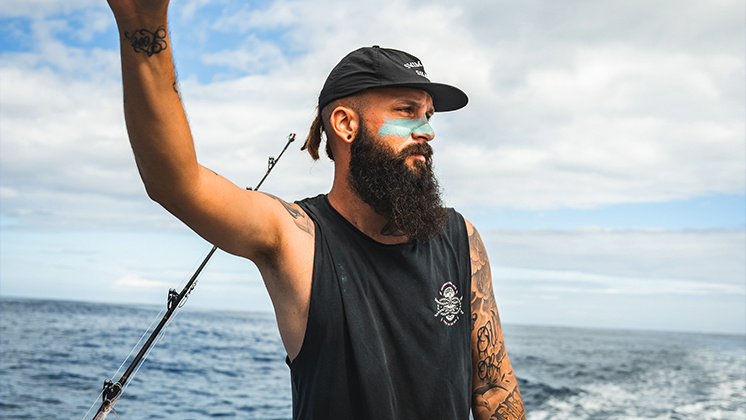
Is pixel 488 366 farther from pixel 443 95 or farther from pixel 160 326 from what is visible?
pixel 160 326

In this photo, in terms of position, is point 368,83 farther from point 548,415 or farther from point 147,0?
point 548,415

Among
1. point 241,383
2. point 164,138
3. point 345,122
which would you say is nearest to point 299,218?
point 345,122

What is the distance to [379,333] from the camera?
2.07 meters

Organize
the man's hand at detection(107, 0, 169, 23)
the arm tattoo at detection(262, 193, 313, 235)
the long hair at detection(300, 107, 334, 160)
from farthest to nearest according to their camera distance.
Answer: the long hair at detection(300, 107, 334, 160)
the arm tattoo at detection(262, 193, 313, 235)
the man's hand at detection(107, 0, 169, 23)

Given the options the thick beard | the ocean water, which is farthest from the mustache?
the ocean water

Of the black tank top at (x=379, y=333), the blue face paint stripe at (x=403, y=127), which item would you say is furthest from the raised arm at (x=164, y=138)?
the blue face paint stripe at (x=403, y=127)

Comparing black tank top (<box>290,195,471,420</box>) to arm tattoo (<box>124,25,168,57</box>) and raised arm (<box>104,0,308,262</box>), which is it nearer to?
raised arm (<box>104,0,308,262</box>)

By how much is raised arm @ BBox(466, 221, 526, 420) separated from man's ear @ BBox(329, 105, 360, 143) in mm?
797

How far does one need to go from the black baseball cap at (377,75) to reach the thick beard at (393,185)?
0.19m

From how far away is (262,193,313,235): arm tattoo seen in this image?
2111mm

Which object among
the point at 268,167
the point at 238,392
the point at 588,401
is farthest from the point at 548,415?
the point at 268,167

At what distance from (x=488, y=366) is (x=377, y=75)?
53.0 inches

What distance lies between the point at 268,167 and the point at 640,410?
39.3 ft

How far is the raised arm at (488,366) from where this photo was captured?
2436 millimetres
